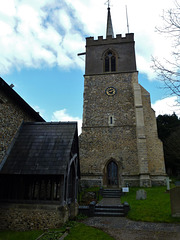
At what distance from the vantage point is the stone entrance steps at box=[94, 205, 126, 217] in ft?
30.2

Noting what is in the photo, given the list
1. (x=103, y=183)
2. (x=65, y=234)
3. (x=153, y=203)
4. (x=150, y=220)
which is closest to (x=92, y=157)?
(x=103, y=183)

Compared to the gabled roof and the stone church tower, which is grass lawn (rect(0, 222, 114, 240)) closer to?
the gabled roof

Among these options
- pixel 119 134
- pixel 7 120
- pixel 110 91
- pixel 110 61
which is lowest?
pixel 7 120

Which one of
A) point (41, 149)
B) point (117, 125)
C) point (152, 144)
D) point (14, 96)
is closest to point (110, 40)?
point (117, 125)

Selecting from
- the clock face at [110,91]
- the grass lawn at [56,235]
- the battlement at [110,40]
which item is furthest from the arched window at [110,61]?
the grass lawn at [56,235]

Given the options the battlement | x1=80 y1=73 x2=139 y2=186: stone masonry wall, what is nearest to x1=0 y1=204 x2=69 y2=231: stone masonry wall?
x1=80 y1=73 x2=139 y2=186: stone masonry wall

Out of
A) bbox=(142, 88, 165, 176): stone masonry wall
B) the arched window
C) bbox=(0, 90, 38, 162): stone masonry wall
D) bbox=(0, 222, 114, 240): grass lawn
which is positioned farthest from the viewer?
the arched window

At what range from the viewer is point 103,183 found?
17.5 metres

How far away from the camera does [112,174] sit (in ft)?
59.1

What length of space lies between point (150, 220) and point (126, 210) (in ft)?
4.97

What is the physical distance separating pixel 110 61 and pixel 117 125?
855cm

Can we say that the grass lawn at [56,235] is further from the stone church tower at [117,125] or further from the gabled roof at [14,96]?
the stone church tower at [117,125]

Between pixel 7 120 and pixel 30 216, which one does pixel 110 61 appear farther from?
pixel 30 216

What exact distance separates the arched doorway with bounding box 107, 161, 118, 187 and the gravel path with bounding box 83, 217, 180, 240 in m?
9.41
